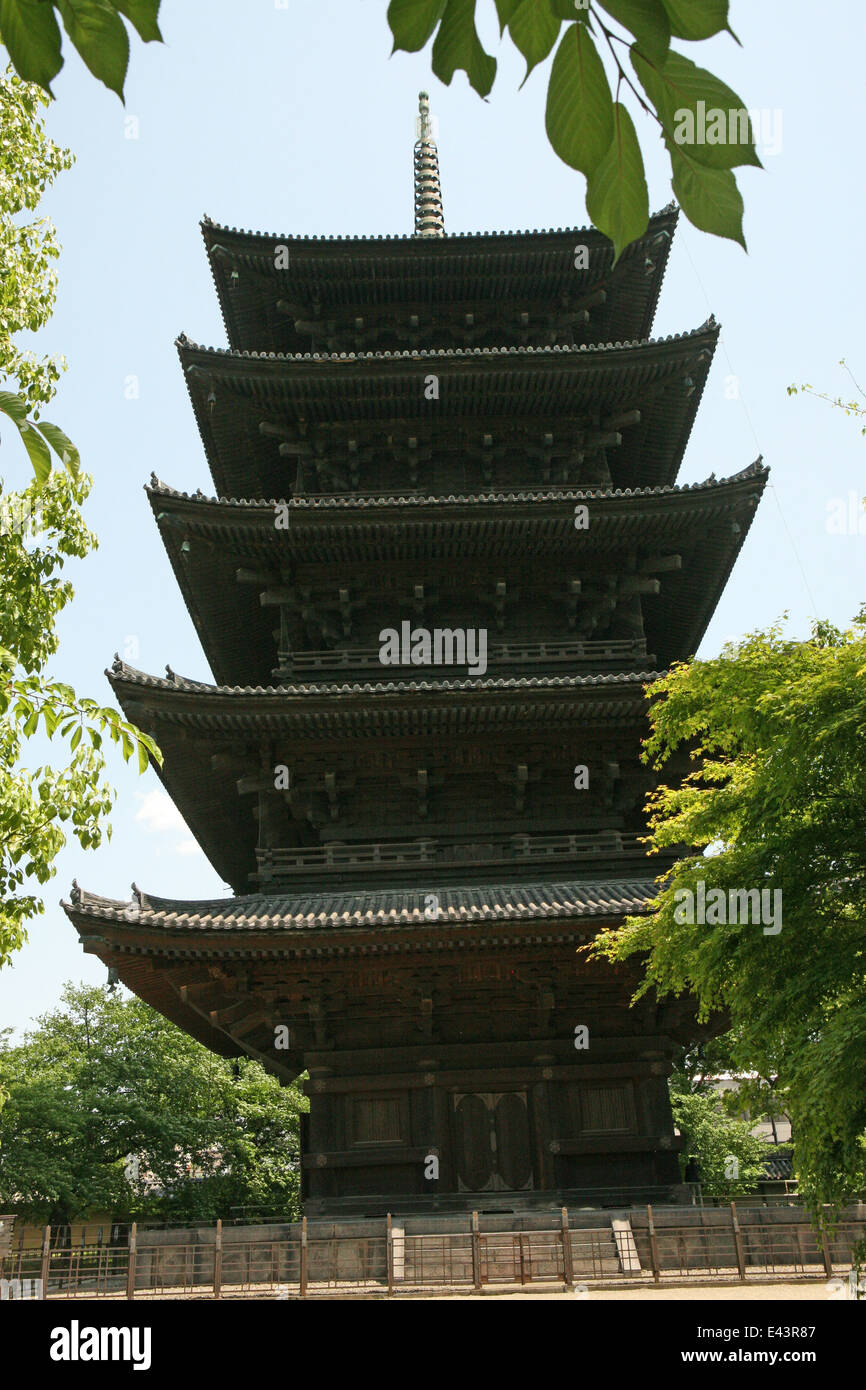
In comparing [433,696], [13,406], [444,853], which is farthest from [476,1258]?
[13,406]

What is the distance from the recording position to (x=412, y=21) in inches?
59.9

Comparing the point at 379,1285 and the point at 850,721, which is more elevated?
the point at 850,721

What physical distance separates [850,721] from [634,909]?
6262 millimetres

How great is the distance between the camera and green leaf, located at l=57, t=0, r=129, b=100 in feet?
4.84

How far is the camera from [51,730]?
507cm

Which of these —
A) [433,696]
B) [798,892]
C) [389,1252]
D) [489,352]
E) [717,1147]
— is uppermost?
[489,352]

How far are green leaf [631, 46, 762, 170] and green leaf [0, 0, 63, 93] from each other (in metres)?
0.83

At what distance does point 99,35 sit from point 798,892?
7.96 m

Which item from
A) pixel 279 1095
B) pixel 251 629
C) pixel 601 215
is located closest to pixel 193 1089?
pixel 279 1095

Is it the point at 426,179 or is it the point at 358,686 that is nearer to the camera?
the point at 358,686

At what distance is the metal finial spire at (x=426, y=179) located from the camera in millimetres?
24531

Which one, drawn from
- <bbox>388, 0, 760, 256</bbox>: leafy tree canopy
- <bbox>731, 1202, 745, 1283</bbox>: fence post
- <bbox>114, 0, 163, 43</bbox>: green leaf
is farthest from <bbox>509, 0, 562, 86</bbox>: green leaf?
<bbox>731, 1202, 745, 1283</bbox>: fence post

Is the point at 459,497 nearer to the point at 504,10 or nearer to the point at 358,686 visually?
the point at 358,686
